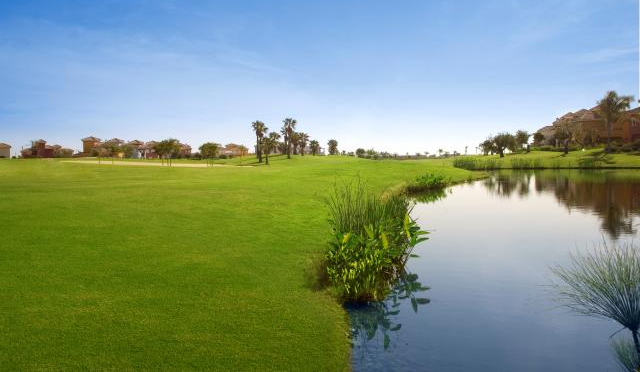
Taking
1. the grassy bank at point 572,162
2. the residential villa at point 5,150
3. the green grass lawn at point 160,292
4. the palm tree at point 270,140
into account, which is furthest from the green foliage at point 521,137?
the residential villa at point 5,150

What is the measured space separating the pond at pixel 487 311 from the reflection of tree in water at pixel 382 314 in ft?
0.09

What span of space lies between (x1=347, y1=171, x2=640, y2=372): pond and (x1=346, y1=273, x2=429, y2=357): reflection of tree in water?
0.09 ft

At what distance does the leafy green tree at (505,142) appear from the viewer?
10414cm

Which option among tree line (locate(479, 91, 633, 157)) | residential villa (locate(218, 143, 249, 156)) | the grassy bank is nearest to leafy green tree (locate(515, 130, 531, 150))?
tree line (locate(479, 91, 633, 157))

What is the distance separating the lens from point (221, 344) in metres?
7.30

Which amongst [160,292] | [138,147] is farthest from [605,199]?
[138,147]

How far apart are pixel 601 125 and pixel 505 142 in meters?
24.3

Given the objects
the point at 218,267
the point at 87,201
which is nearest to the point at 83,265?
the point at 218,267

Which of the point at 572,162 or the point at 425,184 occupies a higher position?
the point at 572,162

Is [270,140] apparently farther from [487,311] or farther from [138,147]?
[487,311]

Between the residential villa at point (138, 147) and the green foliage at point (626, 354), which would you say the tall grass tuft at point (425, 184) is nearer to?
the green foliage at point (626, 354)

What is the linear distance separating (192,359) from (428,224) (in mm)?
19057

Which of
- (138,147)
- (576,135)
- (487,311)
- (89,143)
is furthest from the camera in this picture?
(138,147)

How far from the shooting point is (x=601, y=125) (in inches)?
4082
